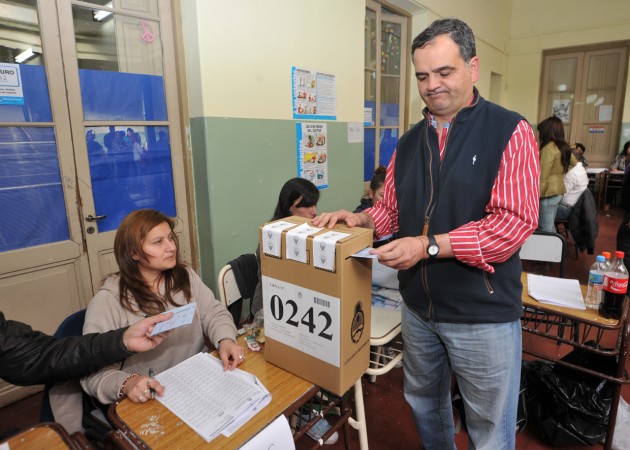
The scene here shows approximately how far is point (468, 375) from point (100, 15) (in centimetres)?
248

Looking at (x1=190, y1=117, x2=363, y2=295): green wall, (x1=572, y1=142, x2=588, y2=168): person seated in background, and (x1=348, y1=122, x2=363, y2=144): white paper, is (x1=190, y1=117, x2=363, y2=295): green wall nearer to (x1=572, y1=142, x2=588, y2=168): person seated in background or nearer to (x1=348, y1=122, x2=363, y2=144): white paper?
(x1=348, y1=122, x2=363, y2=144): white paper

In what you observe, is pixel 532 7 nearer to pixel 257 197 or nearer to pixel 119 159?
pixel 257 197

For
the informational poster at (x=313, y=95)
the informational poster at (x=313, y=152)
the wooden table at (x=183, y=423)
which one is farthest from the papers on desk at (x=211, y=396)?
the informational poster at (x=313, y=95)

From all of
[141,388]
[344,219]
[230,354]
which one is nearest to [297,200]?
[344,219]

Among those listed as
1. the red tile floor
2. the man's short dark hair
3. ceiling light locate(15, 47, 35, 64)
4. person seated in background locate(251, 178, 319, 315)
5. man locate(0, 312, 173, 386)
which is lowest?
the red tile floor

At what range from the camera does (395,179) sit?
1.41 meters

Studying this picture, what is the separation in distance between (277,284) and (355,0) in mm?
3108

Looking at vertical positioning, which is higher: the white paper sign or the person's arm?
the person's arm

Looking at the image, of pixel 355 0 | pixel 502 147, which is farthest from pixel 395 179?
pixel 355 0

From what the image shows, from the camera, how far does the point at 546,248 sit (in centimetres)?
238

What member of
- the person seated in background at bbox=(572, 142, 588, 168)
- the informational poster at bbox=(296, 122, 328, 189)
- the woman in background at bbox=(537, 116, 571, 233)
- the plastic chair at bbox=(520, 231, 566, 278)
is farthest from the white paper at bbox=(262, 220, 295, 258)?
the person seated in background at bbox=(572, 142, 588, 168)

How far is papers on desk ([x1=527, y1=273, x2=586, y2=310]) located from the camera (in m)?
1.75

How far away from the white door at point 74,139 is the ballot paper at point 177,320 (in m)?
1.42

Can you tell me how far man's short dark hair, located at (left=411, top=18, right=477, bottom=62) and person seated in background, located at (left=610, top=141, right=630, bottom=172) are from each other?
7.29 m
